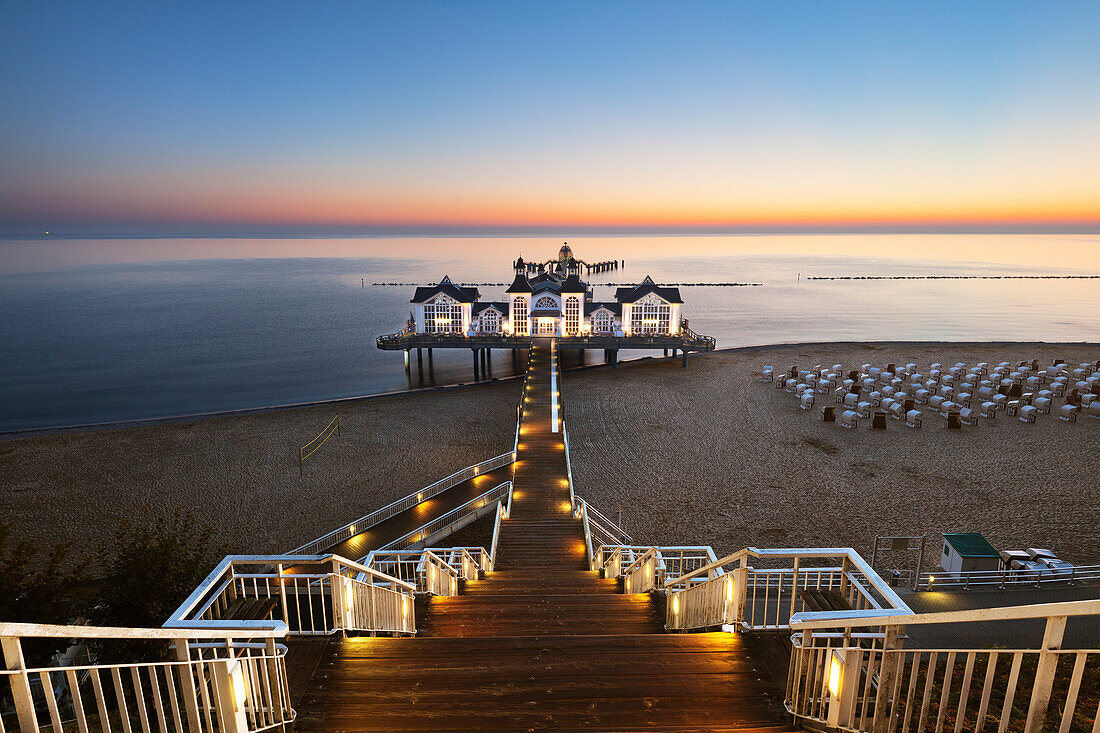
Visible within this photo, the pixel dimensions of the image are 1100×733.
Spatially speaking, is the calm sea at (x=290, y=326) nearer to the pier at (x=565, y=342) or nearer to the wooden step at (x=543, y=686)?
the pier at (x=565, y=342)

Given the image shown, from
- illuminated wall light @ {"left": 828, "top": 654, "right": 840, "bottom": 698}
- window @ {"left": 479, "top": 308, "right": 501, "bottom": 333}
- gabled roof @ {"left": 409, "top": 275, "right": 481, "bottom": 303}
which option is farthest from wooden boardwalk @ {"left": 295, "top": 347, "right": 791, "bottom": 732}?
gabled roof @ {"left": 409, "top": 275, "right": 481, "bottom": 303}

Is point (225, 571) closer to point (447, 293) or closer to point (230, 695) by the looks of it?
point (230, 695)

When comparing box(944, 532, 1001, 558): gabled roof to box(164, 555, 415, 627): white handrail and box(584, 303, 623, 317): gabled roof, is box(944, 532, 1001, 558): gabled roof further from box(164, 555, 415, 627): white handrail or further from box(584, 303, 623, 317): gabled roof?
box(584, 303, 623, 317): gabled roof

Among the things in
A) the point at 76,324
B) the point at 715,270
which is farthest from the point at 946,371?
the point at 715,270

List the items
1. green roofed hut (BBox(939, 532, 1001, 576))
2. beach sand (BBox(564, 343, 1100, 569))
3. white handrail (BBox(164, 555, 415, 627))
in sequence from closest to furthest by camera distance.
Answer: white handrail (BBox(164, 555, 415, 627))
green roofed hut (BBox(939, 532, 1001, 576))
beach sand (BBox(564, 343, 1100, 569))

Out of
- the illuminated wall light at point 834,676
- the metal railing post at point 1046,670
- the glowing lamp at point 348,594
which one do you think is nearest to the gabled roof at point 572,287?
the glowing lamp at point 348,594

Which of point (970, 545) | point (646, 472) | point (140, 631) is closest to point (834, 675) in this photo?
point (140, 631)
